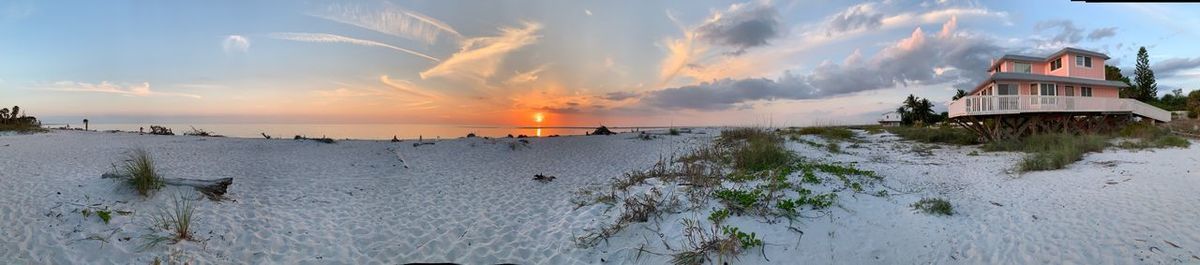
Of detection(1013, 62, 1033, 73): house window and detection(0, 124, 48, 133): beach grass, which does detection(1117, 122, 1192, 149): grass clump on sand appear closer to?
detection(1013, 62, 1033, 73): house window

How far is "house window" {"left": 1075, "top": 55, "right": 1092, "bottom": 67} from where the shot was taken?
80.6ft

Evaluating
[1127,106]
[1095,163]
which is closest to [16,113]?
[1095,163]

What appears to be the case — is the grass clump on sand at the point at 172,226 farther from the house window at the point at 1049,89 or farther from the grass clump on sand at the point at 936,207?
the house window at the point at 1049,89

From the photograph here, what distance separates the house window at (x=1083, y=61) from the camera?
2456 cm

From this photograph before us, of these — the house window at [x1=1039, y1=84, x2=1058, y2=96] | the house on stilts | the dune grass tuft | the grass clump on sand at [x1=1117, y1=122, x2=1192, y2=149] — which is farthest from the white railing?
the dune grass tuft

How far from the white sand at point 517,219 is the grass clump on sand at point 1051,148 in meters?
0.36

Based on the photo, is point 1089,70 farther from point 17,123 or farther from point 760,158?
point 17,123

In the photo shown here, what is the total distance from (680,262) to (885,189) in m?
5.20

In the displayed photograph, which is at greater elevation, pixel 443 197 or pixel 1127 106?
pixel 1127 106

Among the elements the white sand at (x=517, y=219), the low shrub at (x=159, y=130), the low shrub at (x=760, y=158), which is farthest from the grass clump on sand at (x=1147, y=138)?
the low shrub at (x=159, y=130)

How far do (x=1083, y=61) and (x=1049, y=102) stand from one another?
8.05m

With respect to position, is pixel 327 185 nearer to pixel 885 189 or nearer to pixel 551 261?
pixel 551 261

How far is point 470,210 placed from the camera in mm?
7816

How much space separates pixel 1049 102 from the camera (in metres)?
19.7
